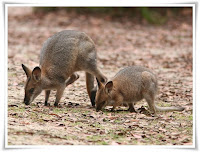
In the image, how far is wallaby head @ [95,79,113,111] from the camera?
786cm

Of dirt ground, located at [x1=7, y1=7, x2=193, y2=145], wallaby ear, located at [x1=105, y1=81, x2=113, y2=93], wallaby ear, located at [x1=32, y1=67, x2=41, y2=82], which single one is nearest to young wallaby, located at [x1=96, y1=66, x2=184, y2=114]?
wallaby ear, located at [x1=105, y1=81, x2=113, y2=93]

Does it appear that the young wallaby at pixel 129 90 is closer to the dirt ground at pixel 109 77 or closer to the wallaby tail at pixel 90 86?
the dirt ground at pixel 109 77

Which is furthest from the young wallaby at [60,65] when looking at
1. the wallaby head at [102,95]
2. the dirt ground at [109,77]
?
the wallaby head at [102,95]

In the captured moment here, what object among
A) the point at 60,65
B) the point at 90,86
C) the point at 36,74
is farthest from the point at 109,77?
the point at 36,74

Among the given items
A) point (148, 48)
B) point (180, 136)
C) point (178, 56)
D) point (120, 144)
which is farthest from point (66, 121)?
point (148, 48)

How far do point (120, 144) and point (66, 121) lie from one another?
4.39 feet

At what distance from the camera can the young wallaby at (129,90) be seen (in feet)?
25.9

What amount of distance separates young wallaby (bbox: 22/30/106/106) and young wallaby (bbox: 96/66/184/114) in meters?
0.64

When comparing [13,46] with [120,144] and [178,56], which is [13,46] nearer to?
[178,56]

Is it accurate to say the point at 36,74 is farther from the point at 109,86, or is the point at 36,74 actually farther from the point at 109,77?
the point at 109,77

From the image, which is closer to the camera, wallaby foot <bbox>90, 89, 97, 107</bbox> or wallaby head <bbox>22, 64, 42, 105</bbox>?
wallaby head <bbox>22, 64, 42, 105</bbox>

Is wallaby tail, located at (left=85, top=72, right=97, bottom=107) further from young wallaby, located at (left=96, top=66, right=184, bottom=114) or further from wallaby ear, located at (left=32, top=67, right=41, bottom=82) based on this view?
wallaby ear, located at (left=32, top=67, right=41, bottom=82)

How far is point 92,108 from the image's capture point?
825 cm

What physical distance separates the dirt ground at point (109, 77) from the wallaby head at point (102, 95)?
0.18 m
